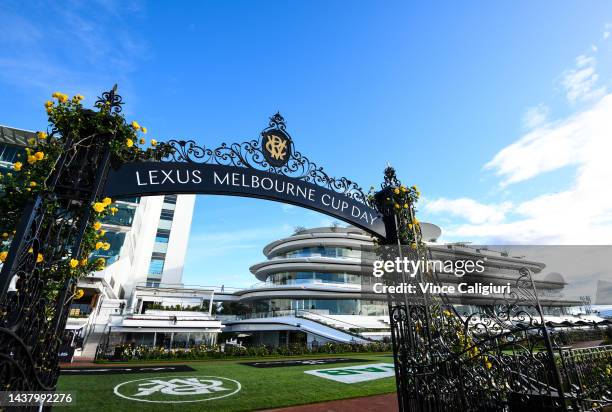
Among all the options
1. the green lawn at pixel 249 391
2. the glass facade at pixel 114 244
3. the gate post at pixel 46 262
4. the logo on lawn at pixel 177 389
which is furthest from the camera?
the glass facade at pixel 114 244

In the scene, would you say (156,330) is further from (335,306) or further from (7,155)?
(335,306)

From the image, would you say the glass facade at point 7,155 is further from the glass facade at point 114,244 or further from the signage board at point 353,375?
the signage board at point 353,375

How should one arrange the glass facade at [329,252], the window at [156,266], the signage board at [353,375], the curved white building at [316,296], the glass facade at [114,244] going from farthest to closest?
the glass facade at [329,252]
the window at [156,266]
the curved white building at [316,296]
the glass facade at [114,244]
the signage board at [353,375]

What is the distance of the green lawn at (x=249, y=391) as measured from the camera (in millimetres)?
7098

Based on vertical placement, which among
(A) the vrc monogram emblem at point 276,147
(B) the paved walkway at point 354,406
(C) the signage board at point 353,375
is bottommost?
(C) the signage board at point 353,375

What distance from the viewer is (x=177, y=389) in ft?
30.1

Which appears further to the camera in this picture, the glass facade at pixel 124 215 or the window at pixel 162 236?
the window at pixel 162 236

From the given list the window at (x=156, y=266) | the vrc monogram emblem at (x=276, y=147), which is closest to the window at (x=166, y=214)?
the window at (x=156, y=266)

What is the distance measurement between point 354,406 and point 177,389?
5540 millimetres

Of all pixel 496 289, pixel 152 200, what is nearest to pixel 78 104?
pixel 152 200

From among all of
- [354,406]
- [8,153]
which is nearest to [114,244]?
[8,153]

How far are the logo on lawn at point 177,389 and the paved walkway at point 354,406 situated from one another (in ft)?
8.18

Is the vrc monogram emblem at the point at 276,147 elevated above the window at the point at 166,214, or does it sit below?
below

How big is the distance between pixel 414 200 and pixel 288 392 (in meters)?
6.91
